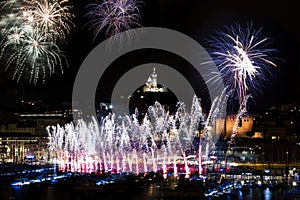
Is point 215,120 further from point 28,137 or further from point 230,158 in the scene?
point 28,137

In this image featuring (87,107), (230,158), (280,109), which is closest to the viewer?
(230,158)

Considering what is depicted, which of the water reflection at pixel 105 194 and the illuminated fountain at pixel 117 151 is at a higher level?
the illuminated fountain at pixel 117 151

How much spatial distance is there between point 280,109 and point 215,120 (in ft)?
30.7

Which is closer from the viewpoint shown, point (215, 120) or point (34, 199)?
point (34, 199)

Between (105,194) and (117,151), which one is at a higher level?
(117,151)

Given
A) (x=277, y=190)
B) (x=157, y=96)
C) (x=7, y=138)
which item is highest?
(x=157, y=96)

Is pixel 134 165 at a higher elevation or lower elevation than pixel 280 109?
lower

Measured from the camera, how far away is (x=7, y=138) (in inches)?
1385

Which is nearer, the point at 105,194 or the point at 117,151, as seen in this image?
the point at 105,194

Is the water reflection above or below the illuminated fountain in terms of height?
below

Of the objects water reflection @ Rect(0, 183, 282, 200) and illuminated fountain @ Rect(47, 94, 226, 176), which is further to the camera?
illuminated fountain @ Rect(47, 94, 226, 176)

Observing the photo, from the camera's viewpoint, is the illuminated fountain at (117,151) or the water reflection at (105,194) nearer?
the water reflection at (105,194)

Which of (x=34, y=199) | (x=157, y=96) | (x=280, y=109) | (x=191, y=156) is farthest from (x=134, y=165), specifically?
(x=157, y=96)

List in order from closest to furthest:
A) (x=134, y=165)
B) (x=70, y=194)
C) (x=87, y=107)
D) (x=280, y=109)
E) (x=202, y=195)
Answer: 1. (x=202, y=195)
2. (x=70, y=194)
3. (x=134, y=165)
4. (x=280, y=109)
5. (x=87, y=107)
